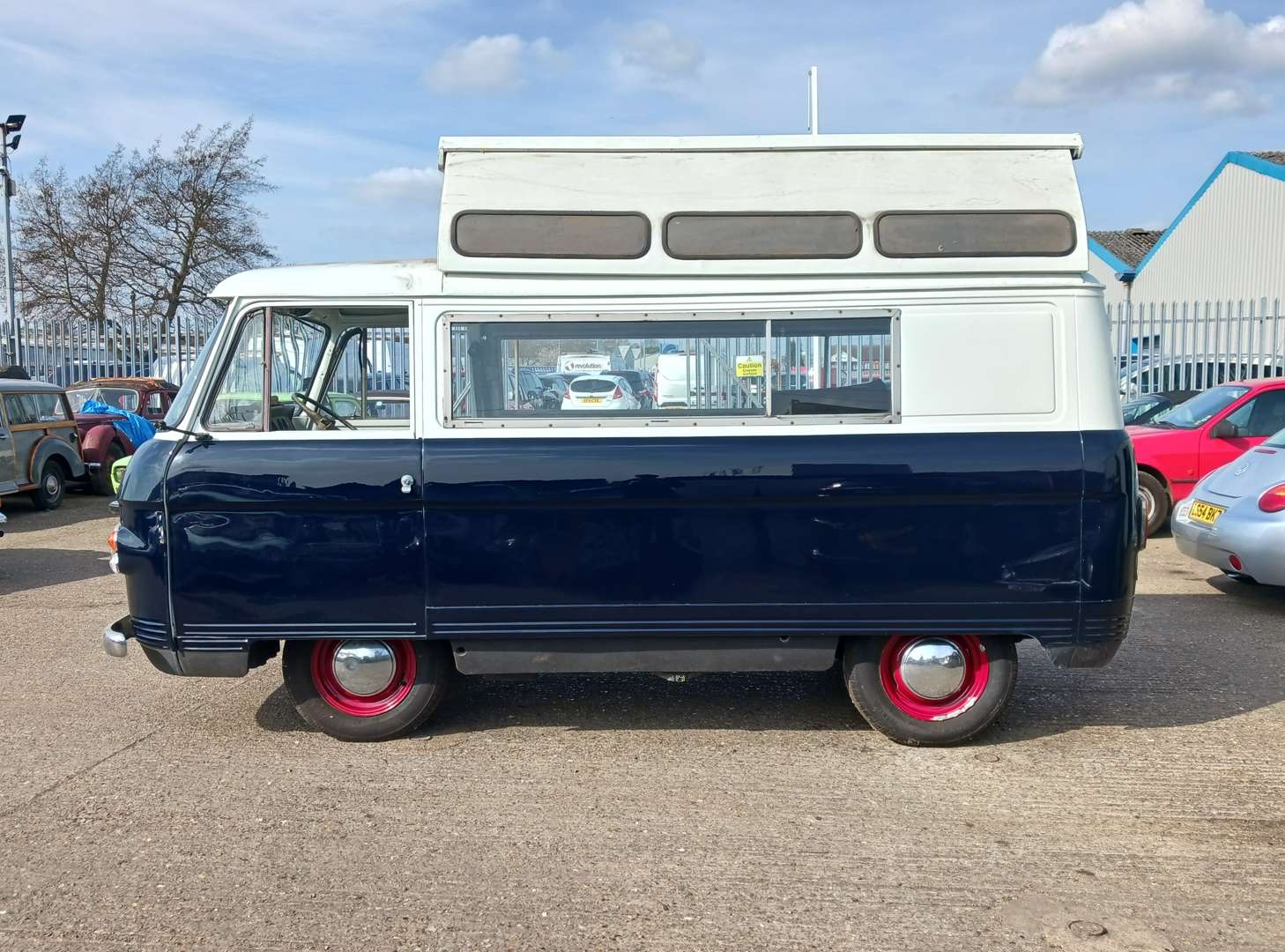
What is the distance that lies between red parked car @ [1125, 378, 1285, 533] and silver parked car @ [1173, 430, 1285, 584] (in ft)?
7.04

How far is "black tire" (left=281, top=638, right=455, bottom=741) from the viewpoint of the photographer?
495 centimetres

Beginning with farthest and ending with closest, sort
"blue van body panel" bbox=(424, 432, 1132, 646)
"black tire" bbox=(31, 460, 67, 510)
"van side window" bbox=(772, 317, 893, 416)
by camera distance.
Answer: "black tire" bbox=(31, 460, 67, 510) → "van side window" bbox=(772, 317, 893, 416) → "blue van body panel" bbox=(424, 432, 1132, 646)

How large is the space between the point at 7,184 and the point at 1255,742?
2573cm

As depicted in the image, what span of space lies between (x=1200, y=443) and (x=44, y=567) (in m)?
10.9

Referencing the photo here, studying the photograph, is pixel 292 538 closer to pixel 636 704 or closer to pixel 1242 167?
pixel 636 704

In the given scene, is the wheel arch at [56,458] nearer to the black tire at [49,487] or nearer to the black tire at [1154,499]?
the black tire at [49,487]

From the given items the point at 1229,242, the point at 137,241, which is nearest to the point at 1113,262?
the point at 1229,242

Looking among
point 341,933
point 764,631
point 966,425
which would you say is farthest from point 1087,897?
point 341,933

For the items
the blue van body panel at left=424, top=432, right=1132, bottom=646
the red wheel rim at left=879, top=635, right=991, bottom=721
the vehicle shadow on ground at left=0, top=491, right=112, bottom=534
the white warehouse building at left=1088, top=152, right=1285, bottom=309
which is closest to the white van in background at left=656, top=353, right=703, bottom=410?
the blue van body panel at left=424, top=432, right=1132, bottom=646

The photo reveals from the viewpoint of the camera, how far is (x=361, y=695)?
5.01m

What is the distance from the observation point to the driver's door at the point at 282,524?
461 centimetres

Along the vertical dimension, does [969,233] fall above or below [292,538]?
above

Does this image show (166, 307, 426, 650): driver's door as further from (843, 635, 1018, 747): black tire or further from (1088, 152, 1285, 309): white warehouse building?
(1088, 152, 1285, 309): white warehouse building

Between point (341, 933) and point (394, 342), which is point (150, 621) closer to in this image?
point (394, 342)
